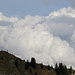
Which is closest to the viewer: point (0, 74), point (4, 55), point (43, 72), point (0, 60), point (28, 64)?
point (0, 74)

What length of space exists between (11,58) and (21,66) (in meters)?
12.2

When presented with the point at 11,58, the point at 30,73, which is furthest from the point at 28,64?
the point at 11,58

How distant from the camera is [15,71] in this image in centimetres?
14875

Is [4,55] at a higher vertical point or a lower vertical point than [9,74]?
higher

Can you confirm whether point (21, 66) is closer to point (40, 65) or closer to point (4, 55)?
point (4, 55)

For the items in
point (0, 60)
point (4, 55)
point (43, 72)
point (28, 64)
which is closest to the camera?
point (0, 60)

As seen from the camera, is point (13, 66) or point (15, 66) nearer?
point (13, 66)

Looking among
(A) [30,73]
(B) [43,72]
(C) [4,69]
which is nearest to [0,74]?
(C) [4,69]

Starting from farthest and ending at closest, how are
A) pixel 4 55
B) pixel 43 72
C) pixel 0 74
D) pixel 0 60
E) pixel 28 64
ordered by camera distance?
pixel 43 72
pixel 28 64
pixel 4 55
pixel 0 60
pixel 0 74

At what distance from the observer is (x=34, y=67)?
593ft

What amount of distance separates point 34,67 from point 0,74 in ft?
181

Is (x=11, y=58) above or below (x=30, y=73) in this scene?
above

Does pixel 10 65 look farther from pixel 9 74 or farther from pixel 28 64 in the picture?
pixel 28 64

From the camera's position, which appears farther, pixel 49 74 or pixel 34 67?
pixel 49 74
